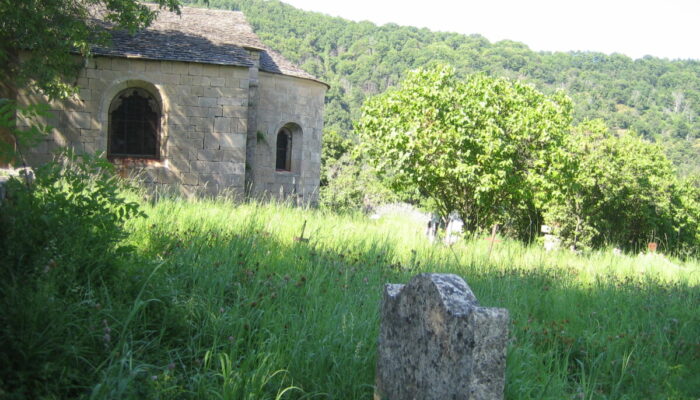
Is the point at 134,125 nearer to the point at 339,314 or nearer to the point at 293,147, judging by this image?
the point at 293,147

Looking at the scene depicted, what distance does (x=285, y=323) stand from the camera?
11.2 feet

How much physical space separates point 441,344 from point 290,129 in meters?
16.8

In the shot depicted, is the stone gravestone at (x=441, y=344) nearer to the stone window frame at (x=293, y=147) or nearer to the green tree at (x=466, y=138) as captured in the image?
the green tree at (x=466, y=138)

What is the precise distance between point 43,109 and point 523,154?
10506mm

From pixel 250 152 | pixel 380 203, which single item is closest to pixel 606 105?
pixel 380 203

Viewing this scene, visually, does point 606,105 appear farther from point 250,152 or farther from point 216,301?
point 216,301

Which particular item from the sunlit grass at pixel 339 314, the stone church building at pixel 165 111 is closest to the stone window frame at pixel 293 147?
the stone church building at pixel 165 111

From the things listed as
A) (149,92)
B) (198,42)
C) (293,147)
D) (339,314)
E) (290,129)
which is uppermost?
(198,42)

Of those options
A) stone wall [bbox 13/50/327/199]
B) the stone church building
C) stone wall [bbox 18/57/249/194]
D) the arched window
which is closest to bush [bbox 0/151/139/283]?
the stone church building

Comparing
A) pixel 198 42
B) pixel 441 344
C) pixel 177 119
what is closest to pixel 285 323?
pixel 441 344

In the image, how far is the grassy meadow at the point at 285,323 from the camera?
8.74 ft

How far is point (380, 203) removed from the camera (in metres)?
29.9

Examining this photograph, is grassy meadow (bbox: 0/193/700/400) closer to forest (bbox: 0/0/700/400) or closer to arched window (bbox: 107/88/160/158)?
forest (bbox: 0/0/700/400)

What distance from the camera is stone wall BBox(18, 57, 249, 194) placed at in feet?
44.9
